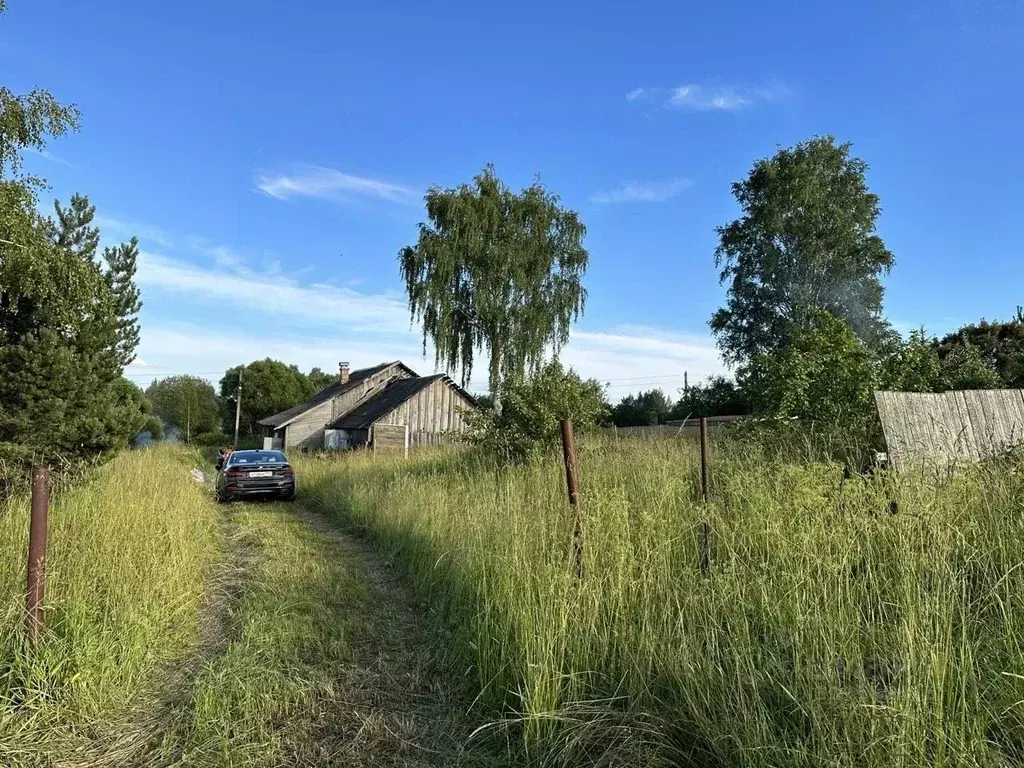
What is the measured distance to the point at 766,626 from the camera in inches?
118

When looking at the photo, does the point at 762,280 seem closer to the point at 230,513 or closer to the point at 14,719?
the point at 230,513

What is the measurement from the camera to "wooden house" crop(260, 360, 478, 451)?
33844 millimetres

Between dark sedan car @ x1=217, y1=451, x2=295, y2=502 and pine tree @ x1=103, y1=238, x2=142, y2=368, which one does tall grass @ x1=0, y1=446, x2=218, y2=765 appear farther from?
pine tree @ x1=103, y1=238, x2=142, y2=368

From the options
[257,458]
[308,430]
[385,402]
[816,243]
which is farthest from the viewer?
[308,430]

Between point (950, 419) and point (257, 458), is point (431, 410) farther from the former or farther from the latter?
point (950, 419)

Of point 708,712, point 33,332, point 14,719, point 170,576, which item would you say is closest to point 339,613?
point 170,576

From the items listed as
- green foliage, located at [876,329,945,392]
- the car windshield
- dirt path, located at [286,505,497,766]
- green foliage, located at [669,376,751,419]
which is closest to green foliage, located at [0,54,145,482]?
the car windshield

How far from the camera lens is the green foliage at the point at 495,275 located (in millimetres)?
28234

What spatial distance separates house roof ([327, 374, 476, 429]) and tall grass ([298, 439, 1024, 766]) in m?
28.0

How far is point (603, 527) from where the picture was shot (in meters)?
4.57

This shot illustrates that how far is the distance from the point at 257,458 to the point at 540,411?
9.26 meters

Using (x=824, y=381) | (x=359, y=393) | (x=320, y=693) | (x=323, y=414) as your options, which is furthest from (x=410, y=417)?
(x=320, y=693)

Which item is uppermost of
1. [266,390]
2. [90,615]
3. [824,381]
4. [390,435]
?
[266,390]

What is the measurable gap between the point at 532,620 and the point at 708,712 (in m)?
1.20
